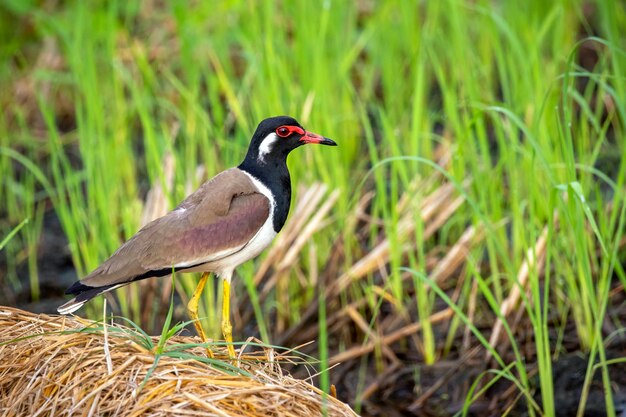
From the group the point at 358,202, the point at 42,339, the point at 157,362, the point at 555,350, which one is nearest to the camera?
the point at 157,362

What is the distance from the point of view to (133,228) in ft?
17.6

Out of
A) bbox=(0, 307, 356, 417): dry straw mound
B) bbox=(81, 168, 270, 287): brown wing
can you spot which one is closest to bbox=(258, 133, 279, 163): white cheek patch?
bbox=(81, 168, 270, 287): brown wing

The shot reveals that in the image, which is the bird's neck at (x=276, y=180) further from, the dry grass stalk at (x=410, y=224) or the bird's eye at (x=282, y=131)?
the dry grass stalk at (x=410, y=224)

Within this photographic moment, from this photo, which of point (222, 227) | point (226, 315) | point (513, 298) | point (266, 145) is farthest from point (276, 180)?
point (513, 298)

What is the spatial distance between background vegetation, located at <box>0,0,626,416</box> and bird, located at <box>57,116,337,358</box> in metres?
0.47

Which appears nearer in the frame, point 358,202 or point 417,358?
point 417,358

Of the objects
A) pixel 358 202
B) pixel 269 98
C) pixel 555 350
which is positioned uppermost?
pixel 269 98

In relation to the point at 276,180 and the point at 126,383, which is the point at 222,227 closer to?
the point at 276,180

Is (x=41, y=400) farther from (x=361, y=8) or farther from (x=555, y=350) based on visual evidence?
(x=361, y=8)

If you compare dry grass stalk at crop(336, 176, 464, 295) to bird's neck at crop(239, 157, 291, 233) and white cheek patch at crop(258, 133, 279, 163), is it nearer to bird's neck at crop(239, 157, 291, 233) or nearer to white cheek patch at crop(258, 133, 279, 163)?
bird's neck at crop(239, 157, 291, 233)

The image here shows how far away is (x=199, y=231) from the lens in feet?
14.0

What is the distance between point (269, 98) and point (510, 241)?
5.34 feet

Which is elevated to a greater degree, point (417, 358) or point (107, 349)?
point (107, 349)

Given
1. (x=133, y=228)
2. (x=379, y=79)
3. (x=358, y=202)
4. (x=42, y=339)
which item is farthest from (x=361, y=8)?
(x=42, y=339)
